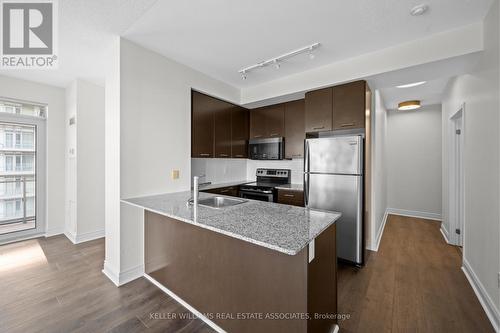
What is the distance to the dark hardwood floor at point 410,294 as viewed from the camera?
174 cm

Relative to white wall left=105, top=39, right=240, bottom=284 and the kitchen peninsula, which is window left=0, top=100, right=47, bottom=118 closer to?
white wall left=105, top=39, right=240, bottom=284

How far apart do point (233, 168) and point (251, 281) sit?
3.03 m

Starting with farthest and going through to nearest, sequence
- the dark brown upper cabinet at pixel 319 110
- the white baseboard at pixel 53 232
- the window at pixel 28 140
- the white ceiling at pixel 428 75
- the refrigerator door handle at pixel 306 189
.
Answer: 1. the white baseboard at pixel 53 232
2. the window at pixel 28 140
3. the refrigerator door handle at pixel 306 189
4. the dark brown upper cabinet at pixel 319 110
5. the white ceiling at pixel 428 75

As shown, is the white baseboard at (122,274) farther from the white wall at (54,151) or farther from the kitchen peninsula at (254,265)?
the white wall at (54,151)

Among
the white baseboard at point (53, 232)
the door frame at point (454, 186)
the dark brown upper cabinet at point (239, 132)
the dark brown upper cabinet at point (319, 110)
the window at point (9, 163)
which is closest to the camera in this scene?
the dark brown upper cabinet at point (319, 110)

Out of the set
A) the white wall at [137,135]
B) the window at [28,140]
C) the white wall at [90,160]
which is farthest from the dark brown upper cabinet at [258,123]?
the window at [28,140]

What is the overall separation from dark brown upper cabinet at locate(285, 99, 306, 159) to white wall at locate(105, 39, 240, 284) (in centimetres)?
183

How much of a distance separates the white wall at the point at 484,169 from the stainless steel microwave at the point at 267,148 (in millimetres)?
2377

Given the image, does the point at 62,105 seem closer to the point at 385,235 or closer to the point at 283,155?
the point at 283,155

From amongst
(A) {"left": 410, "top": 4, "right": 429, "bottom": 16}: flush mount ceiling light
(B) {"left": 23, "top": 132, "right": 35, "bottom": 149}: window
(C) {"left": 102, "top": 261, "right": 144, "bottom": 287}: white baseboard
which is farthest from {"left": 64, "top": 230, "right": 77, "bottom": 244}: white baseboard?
(A) {"left": 410, "top": 4, "right": 429, "bottom": 16}: flush mount ceiling light

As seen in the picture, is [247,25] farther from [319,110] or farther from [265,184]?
[265,184]

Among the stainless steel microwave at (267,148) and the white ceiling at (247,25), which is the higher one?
the white ceiling at (247,25)

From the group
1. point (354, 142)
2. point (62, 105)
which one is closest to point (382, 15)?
point (354, 142)

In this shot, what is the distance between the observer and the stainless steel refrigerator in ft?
8.68
